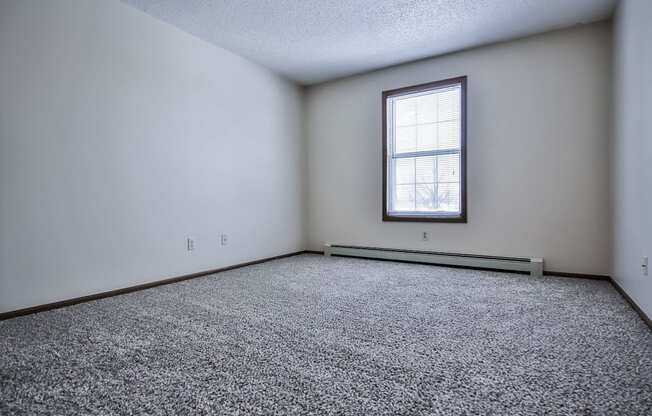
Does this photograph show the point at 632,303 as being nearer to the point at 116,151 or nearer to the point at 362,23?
the point at 362,23

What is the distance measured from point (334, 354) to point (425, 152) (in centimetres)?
327

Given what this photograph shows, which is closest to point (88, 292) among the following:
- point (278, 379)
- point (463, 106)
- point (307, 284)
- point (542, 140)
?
point (307, 284)

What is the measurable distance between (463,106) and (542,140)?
35.8 inches

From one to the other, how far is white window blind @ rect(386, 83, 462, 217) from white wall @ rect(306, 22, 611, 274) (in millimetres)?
158

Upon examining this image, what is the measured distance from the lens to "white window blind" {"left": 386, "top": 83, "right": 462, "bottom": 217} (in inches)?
167

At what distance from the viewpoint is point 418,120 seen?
450 cm

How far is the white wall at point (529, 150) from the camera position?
3.50m

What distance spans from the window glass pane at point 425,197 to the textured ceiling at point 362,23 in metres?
1.59

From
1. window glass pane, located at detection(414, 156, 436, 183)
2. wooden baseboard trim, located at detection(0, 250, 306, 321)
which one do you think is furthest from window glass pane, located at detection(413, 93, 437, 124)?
wooden baseboard trim, located at detection(0, 250, 306, 321)

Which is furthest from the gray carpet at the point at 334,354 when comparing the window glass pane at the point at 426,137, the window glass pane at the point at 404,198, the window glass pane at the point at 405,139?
the window glass pane at the point at 405,139

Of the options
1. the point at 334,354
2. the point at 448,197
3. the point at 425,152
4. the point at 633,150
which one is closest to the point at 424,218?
the point at 448,197

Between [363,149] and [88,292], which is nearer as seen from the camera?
[88,292]

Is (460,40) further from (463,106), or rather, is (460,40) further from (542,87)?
(542,87)

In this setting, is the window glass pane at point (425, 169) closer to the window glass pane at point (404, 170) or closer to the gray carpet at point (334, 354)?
the window glass pane at point (404, 170)
